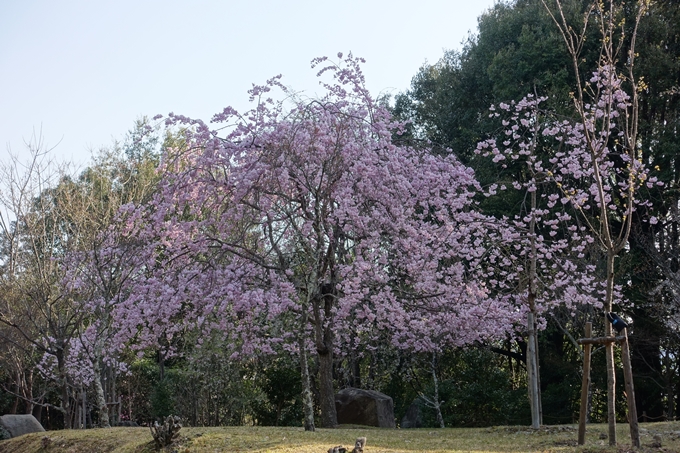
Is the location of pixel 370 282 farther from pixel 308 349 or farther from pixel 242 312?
pixel 308 349

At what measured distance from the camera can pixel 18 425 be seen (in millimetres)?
16422

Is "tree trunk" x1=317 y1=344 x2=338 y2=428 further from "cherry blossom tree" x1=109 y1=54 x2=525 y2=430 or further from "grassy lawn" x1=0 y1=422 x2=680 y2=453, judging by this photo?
"grassy lawn" x1=0 y1=422 x2=680 y2=453

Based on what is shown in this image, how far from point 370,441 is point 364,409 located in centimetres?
611

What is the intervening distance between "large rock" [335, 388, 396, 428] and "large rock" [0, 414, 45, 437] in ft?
25.0

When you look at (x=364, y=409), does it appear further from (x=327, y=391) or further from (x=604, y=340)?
(x=604, y=340)

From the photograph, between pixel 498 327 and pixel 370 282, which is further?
pixel 498 327

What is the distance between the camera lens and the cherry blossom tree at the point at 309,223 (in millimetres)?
11477

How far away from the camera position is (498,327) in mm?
14602

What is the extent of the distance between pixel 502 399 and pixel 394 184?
7.82m

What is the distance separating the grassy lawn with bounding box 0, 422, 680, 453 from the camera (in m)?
8.30

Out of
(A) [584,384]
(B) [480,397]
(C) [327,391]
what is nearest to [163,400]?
(C) [327,391]

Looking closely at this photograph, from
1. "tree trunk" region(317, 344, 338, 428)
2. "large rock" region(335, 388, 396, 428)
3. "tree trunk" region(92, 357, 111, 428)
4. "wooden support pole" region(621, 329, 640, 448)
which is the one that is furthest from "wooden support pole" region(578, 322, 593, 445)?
"tree trunk" region(92, 357, 111, 428)

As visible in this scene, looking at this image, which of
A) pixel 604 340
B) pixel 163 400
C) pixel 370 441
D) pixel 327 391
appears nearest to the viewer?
pixel 604 340

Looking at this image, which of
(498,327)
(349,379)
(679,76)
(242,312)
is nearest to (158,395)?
(349,379)
